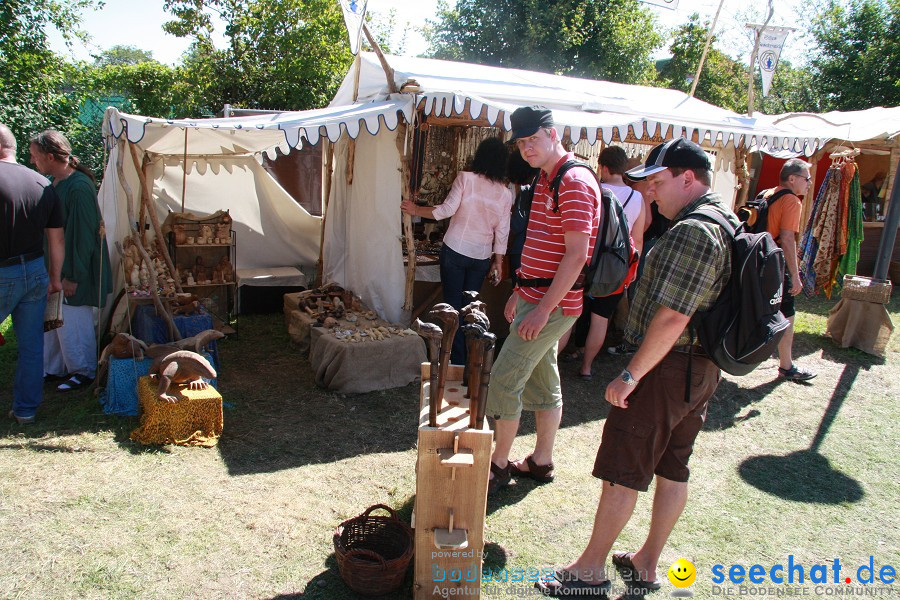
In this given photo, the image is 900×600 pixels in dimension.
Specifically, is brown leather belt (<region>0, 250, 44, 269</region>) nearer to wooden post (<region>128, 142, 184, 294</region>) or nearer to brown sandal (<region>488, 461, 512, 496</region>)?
wooden post (<region>128, 142, 184, 294</region>)

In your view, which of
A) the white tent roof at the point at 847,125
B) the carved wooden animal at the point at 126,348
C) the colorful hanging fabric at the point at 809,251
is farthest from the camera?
the white tent roof at the point at 847,125

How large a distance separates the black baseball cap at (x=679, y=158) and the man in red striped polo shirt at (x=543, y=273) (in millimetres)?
436

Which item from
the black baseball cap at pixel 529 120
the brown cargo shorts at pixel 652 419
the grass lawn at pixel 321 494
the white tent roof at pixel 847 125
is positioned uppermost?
the white tent roof at pixel 847 125

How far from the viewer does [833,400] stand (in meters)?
4.80

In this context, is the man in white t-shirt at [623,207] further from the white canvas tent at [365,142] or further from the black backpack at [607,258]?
the black backpack at [607,258]

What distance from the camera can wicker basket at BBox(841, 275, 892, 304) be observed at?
580 centimetres

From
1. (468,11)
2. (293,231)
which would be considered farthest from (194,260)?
(468,11)

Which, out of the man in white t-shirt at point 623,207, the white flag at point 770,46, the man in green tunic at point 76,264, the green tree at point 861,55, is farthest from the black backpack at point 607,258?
the green tree at point 861,55

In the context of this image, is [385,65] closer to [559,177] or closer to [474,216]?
[474,216]

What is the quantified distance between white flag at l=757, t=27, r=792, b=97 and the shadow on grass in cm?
569

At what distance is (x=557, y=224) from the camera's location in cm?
266

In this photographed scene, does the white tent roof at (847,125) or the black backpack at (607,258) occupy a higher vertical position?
the white tent roof at (847,125)

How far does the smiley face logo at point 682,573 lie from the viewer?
100 inches

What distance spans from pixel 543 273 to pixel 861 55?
17046 millimetres
